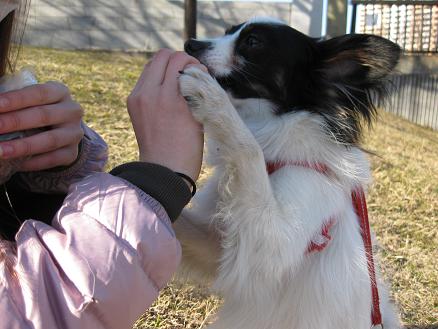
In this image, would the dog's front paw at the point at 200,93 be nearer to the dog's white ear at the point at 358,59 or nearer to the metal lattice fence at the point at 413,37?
the dog's white ear at the point at 358,59

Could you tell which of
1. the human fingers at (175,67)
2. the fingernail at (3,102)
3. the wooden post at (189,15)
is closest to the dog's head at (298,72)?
the human fingers at (175,67)

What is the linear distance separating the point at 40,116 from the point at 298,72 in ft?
3.57

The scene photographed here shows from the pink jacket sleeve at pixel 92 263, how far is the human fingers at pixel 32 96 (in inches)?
7.3

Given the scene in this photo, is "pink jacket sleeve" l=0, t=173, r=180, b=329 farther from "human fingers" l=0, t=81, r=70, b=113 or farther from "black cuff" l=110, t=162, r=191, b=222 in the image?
"human fingers" l=0, t=81, r=70, b=113

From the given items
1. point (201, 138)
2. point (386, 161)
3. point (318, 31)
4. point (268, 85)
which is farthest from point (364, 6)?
point (201, 138)

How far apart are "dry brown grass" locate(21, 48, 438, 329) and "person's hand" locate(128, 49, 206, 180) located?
3.44ft

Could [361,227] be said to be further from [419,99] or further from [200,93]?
[419,99]

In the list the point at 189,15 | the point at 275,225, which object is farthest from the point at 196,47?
the point at 189,15

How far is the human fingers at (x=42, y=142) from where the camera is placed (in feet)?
3.02

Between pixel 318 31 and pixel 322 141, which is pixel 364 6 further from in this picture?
pixel 322 141

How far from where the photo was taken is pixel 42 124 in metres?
0.97

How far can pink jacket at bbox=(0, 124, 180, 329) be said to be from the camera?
0.76 meters

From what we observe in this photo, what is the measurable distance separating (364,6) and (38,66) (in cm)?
619

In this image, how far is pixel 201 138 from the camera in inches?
46.4
